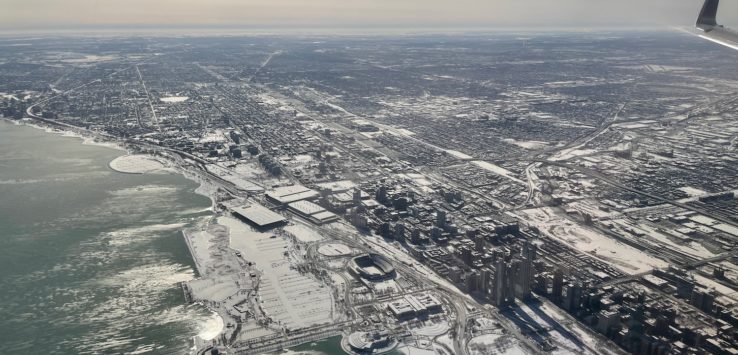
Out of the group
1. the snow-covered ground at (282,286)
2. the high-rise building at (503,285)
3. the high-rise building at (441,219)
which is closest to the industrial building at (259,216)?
the snow-covered ground at (282,286)

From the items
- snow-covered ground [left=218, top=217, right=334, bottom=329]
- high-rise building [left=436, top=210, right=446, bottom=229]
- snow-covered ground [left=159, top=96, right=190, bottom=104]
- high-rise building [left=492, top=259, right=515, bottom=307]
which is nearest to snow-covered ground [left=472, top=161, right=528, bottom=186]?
high-rise building [left=436, top=210, right=446, bottom=229]

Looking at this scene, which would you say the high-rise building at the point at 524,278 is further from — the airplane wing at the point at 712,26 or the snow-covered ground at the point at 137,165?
the snow-covered ground at the point at 137,165

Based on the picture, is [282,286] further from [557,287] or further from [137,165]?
[137,165]

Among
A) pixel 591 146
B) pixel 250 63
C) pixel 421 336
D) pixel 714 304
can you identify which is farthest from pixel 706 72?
pixel 421 336

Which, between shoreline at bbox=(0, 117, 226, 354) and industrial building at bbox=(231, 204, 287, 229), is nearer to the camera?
shoreline at bbox=(0, 117, 226, 354)

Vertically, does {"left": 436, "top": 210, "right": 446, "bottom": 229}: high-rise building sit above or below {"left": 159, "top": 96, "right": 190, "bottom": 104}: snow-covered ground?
Result: above

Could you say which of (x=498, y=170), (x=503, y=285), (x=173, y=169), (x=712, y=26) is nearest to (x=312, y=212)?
(x=503, y=285)

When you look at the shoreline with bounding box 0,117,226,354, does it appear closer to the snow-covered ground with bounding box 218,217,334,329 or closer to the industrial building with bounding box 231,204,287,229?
the industrial building with bounding box 231,204,287,229
